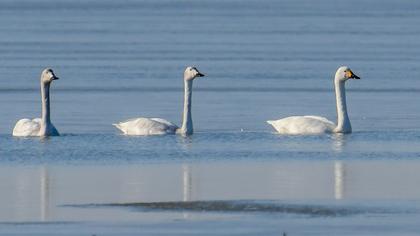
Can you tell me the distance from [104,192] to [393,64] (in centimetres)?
2260

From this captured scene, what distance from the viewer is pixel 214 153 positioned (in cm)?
1791

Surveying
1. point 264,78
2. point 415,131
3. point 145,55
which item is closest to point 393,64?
point 264,78

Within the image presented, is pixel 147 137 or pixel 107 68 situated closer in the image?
pixel 147 137

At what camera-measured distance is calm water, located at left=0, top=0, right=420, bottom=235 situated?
12477 mm

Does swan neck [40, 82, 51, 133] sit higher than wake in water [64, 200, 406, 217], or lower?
higher

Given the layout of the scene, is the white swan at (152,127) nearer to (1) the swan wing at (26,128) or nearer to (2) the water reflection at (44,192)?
(1) the swan wing at (26,128)

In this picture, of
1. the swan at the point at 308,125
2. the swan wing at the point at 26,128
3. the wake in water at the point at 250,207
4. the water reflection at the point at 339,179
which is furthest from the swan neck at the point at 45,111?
the wake in water at the point at 250,207

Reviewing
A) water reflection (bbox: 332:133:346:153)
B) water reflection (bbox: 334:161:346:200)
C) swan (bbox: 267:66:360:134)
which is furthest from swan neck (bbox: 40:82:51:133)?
water reflection (bbox: 334:161:346:200)

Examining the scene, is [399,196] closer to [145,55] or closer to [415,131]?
[415,131]

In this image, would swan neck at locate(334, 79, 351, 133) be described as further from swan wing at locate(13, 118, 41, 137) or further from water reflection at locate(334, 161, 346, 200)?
swan wing at locate(13, 118, 41, 137)

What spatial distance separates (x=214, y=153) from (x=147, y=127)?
2.18 m

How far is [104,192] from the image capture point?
46.3 feet

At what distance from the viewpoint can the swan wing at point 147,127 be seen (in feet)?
65.3

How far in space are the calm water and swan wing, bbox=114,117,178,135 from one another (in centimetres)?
21
